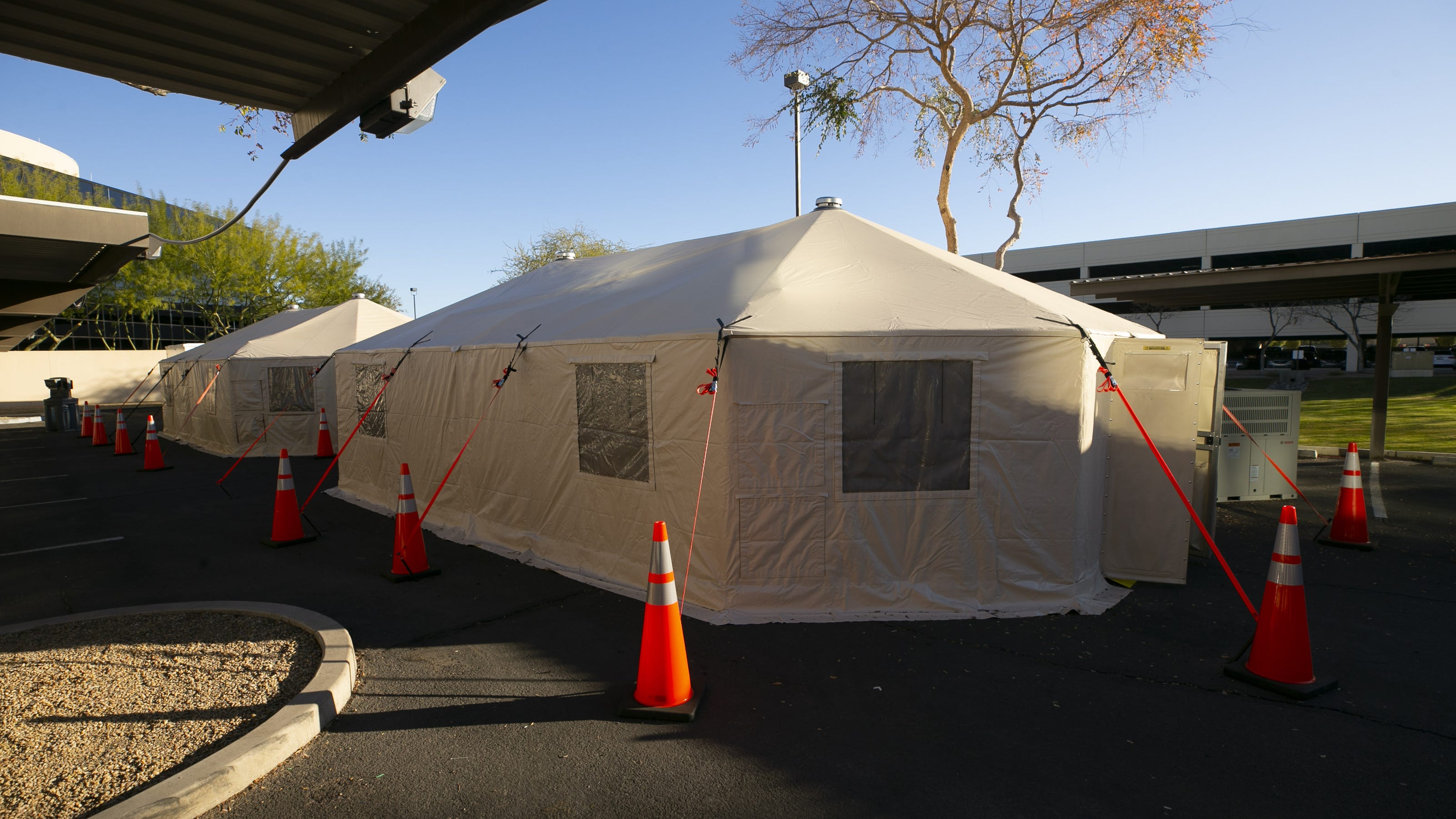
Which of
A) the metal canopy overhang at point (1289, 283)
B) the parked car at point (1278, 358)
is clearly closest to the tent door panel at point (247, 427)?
the metal canopy overhang at point (1289, 283)

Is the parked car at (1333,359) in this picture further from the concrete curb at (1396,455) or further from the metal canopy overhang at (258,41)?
the metal canopy overhang at (258,41)

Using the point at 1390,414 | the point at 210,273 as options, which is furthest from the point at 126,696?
the point at 210,273

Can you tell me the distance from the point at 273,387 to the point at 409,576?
38.3 ft

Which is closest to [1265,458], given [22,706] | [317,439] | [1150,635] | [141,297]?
[1150,635]

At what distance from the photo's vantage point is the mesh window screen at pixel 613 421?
6277 mm

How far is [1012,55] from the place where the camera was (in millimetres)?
15023

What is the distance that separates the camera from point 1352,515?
7512mm

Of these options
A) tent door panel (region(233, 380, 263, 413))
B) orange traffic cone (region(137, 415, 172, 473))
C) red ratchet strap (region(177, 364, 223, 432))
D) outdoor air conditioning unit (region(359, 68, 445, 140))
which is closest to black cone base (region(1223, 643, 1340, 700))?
outdoor air conditioning unit (region(359, 68, 445, 140))

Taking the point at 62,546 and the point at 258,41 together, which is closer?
the point at 258,41

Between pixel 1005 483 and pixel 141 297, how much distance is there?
38.9m

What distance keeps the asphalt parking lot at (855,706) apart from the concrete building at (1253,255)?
35281 mm

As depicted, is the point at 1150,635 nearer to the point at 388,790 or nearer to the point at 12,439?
the point at 388,790

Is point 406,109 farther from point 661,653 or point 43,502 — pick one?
point 43,502

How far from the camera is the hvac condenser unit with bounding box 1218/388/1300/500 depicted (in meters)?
9.59
